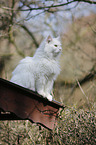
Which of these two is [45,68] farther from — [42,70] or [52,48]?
[52,48]

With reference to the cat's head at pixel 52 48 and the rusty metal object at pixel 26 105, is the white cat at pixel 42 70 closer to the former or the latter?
the cat's head at pixel 52 48

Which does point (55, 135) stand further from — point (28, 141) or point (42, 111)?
point (28, 141)

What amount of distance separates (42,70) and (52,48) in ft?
1.43

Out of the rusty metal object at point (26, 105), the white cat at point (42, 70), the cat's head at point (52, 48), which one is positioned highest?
the cat's head at point (52, 48)

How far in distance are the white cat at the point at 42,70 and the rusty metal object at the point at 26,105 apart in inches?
7.1

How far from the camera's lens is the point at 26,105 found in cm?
263

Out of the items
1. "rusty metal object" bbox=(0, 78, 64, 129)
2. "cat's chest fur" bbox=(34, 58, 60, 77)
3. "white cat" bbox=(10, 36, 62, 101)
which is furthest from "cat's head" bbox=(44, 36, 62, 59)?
"rusty metal object" bbox=(0, 78, 64, 129)

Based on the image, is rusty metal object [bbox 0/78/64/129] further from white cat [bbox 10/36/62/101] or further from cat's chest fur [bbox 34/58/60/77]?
cat's chest fur [bbox 34/58/60/77]

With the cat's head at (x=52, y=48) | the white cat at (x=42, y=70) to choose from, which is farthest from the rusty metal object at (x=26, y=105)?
the cat's head at (x=52, y=48)

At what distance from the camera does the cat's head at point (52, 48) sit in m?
3.07

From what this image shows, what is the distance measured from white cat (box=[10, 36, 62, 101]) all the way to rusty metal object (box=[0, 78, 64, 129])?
181 millimetres

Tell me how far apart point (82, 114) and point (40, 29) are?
6.56 m

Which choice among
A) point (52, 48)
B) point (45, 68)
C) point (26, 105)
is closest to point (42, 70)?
point (45, 68)

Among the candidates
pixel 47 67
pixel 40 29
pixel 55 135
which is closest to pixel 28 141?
pixel 55 135
